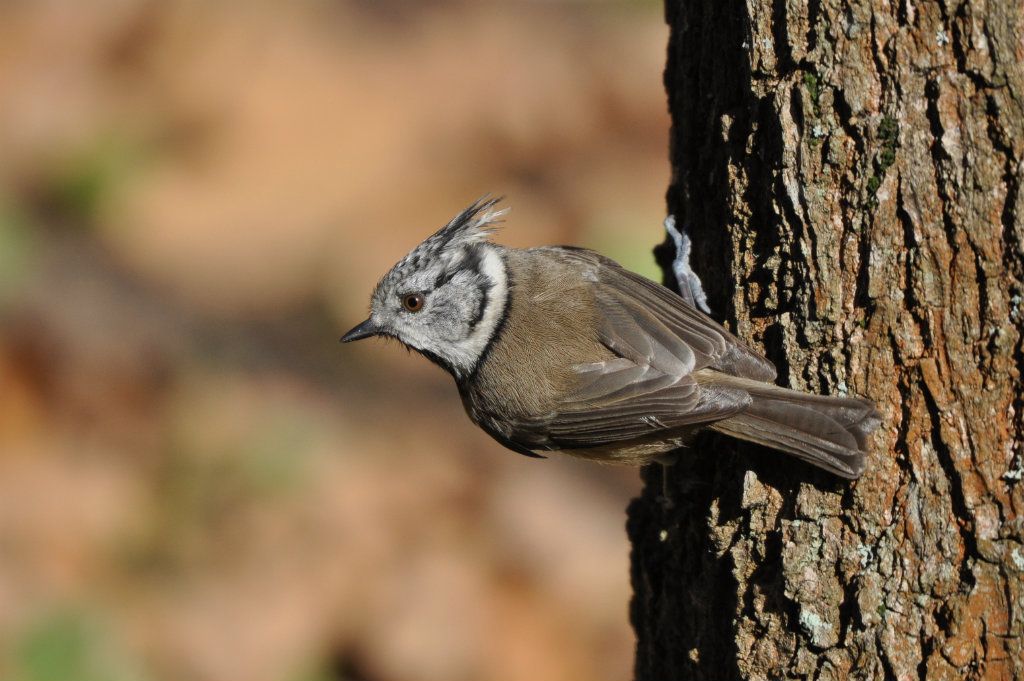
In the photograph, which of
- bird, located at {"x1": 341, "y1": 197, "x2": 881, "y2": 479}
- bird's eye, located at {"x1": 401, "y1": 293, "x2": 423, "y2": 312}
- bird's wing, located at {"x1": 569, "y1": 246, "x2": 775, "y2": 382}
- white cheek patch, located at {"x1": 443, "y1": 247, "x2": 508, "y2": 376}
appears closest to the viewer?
bird, located at {"x1": 341, "y1": 197, "x2": 881, "y2": 479}

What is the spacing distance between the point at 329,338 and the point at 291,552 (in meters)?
1.75

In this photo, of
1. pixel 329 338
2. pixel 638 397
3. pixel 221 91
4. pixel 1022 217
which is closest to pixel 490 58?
pixel 221 91

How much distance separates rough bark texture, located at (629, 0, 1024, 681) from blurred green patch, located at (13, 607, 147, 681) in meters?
3.43

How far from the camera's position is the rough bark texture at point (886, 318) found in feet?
6.99

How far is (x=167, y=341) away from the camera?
592 centimetres

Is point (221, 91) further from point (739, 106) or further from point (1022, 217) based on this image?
point (1022, 217)

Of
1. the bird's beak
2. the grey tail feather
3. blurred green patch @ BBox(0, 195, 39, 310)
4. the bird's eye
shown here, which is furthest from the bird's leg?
blurred green patch @ BBox(0, 195, 39, 310)

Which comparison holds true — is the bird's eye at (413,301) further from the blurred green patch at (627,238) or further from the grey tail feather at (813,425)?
the blurred green patch at (627,238)

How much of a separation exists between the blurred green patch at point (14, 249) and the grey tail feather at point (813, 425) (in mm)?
4849

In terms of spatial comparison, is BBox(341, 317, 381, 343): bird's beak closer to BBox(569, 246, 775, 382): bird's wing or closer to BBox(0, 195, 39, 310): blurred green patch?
BBox(569, 246, 775, 382): bird's wing

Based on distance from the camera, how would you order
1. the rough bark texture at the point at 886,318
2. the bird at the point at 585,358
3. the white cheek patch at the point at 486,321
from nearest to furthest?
the rough bark texture at the point at 886,318
the bird at the point at 585,358
the white cheek patch at the point at 486,321

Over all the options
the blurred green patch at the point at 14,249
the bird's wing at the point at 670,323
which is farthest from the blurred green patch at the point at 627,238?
the blurred green patch at the point at 14,249

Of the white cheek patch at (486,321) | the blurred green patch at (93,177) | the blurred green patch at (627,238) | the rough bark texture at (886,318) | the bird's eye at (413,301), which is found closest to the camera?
the rough bark texture at (886,318)

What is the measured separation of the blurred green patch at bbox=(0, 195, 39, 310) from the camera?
5.87 metres
